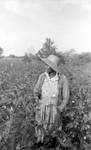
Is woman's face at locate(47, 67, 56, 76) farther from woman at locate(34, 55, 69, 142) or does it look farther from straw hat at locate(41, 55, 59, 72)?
straw hat at locate(41, 55, 59, 72)

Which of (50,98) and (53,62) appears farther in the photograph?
(50,98)

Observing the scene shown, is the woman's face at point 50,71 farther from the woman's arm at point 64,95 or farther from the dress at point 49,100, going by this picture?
the woman's arm at point 64,95

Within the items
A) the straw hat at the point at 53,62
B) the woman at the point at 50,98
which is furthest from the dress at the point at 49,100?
the straw hat at the point at 53,62

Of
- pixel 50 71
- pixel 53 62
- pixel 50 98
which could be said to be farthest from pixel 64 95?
pixel 53 62

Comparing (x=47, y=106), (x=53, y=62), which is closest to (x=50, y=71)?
(x=53, y=62)

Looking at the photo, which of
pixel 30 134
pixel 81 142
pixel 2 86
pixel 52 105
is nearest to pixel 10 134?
pixel 30 134

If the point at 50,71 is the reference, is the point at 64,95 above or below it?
below

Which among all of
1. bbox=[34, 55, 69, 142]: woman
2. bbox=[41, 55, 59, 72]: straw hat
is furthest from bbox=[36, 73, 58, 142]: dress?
bbox=[41, 55, 59, 72]: straw hat

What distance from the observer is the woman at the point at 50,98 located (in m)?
3.88

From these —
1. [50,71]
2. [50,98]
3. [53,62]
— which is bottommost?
[50,98]

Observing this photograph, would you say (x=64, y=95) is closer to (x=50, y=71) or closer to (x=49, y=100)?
(x=49, y=100)

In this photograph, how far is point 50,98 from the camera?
3922 mm

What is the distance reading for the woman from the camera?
3.88 meters

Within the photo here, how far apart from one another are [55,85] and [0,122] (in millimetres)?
1157
